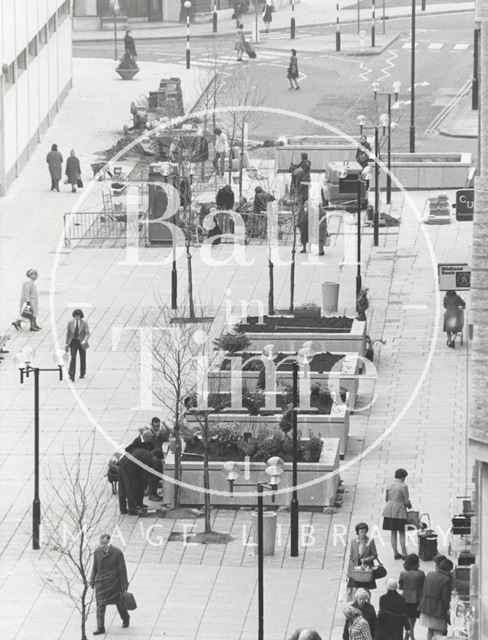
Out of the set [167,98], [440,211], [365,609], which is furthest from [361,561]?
[167,98]

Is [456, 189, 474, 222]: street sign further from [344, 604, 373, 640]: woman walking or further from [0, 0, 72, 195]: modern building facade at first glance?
[0, 0, 72, 195]: modern building facade

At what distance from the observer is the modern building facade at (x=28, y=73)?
69250 mm

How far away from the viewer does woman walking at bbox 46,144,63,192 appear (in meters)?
68.4

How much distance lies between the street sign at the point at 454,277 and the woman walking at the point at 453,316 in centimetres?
267


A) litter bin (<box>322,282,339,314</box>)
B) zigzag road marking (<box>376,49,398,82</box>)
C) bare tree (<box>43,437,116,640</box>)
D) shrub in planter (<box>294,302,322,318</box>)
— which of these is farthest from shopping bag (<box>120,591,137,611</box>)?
zigzag road marking (<box>376,49,398,82</box>)

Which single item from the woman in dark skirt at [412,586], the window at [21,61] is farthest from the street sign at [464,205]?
the window at [21,61]

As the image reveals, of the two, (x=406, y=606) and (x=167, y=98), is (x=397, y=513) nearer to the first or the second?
(x=406, y=606)

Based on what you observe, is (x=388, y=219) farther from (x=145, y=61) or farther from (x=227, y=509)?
(x=145, y=61)

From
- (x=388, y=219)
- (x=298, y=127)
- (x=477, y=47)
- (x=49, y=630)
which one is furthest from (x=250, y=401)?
(x=477, y=47)

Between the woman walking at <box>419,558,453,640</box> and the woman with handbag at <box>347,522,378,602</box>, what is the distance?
6.31 feet

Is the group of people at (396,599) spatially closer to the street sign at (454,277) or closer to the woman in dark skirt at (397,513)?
the woman in dark skirt at (397,513)

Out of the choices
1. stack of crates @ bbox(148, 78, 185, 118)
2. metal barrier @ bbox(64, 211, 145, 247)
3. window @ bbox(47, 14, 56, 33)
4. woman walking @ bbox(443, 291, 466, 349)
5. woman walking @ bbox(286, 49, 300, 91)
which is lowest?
woman walking @ bbox(443, 291, 466, 349)

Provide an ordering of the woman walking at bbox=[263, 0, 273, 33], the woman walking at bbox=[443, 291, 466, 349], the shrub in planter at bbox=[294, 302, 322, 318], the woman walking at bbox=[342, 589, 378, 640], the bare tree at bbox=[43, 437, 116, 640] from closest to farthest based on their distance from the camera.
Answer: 1. the woman walking at bbox=[342, 589, 378, 640]
2. the bare tree at bbox=[43, 437, 116, 640]
3. the woman walking at bbox=[443, 291, 466, 349]
4. the shrub in planter at bbox=[294, 302, 322, 318]
5. the woman walking at bbox=[263, 0, 273, 33]

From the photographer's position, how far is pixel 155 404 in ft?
157
